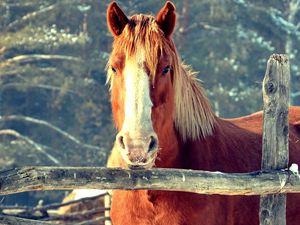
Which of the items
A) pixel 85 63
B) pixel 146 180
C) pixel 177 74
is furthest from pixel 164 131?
pixel 85 63

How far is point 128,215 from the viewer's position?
17.4ft

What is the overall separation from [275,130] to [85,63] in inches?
832

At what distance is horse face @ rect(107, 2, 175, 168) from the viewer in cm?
450

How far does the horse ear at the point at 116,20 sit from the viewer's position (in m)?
5.11

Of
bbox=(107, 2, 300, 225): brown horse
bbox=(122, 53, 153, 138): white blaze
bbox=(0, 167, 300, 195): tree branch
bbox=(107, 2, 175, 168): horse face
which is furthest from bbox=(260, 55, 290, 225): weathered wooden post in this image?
bbox=(122, 53, 153, 138): white blaze

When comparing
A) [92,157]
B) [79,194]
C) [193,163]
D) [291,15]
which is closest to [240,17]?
[291,15]

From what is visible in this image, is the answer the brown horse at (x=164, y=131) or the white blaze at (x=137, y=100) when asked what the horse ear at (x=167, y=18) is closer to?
the brown horse at (x=164, y=131)

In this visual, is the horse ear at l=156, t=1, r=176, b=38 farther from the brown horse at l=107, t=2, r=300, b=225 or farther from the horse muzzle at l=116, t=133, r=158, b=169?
the horse muzzle at l=116, t=133, r=158, b=169

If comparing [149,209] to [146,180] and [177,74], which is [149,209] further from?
[177,74]

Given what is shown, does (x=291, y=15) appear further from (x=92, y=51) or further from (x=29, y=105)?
(x=29, y=105)

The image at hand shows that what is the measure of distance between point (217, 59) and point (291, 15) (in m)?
3.80

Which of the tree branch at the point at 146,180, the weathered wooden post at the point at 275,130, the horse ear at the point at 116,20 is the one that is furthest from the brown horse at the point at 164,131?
the weathered wooden post at the point at 275,130

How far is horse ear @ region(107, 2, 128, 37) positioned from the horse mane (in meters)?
0.05

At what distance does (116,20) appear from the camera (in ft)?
16.9
